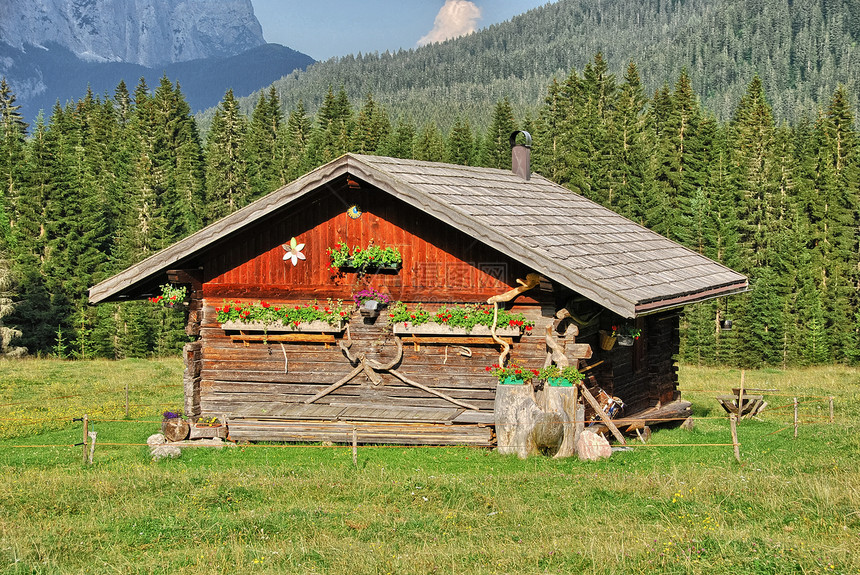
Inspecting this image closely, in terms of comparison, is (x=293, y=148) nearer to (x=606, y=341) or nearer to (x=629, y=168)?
(x=629, y=168)

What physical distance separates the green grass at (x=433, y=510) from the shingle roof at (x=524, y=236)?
2.86m

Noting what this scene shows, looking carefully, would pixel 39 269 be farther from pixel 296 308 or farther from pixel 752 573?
pixel 752 573

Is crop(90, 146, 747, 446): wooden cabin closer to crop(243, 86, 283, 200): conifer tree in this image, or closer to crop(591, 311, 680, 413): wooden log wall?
crop(591, 311, 680, 413): wooden log wall

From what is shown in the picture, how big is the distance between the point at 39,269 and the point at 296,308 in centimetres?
4005

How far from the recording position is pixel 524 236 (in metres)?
15.8

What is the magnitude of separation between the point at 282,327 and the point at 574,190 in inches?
1928

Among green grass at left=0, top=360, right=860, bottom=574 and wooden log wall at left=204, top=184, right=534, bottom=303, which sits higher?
wooden log wall at left=204, top=184, right=534, bottom=303

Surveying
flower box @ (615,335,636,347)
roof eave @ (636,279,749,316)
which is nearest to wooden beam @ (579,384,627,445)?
flower box @ (615,335,636,347)

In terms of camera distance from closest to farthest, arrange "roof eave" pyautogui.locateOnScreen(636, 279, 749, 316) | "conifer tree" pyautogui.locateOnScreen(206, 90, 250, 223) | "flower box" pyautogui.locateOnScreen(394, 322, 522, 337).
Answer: "roof eave" pyautogui.locateOnScreen(636, 279, 749, 316), "flower box" pyautogui.locateOnScreen(394, 322, 522, 337), "conifer tree" pyautogui.locateOnScreen(206, 90, 250, 223)

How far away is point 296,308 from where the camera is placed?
56.3 ft

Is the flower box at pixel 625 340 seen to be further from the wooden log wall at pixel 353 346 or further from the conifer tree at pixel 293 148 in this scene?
the conifer tree at pixel 293 148

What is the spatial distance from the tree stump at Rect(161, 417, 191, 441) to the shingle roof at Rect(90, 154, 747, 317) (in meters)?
2.65

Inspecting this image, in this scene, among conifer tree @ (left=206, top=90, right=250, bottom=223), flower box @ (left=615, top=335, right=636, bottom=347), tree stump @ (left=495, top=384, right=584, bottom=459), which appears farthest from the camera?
conifer tree @ (left=206, top=90, right=250, bottom=223)

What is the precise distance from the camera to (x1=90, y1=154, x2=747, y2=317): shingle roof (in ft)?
48.7
